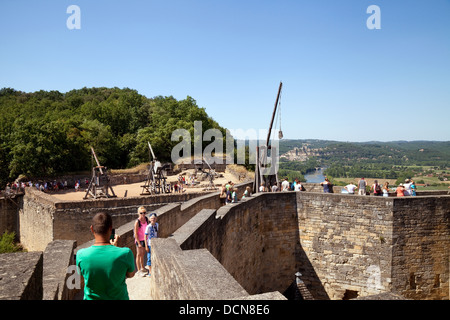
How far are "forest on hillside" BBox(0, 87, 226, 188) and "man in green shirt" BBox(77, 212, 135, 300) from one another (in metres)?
30.4

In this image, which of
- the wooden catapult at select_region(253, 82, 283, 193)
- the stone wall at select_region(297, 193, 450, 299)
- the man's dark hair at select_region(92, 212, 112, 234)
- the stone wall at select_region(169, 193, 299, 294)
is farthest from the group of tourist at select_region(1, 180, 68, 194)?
the man's dark hair at select_region(92, 212, 112, 234)

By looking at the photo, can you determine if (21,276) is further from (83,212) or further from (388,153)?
(388,153)

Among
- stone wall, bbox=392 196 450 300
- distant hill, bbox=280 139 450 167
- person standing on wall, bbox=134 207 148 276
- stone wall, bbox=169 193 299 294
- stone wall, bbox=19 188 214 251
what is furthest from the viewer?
distant hill, bbox=280 139 450 167

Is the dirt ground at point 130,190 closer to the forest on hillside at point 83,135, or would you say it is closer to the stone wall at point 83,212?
the forest on hillside at point 83,135

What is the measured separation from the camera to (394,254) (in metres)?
10.6

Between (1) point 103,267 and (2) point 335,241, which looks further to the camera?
(2) point 335,241

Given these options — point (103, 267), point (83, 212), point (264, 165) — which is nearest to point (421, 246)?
point (264, 165)

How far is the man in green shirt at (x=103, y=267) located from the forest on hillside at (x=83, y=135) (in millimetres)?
30427

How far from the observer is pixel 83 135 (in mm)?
37969

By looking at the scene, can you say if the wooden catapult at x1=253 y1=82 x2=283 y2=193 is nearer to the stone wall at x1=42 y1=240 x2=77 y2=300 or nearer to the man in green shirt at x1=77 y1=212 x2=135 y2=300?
the stone wall at x1=42 y1=240 x2=77 y2=300

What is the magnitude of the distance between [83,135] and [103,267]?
38.4m

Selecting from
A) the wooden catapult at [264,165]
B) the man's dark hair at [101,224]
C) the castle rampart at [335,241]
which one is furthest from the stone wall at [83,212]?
the man's dark hair at [101,224]

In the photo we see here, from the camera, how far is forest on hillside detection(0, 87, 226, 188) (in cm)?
3016

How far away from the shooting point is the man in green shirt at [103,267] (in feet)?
9.12
